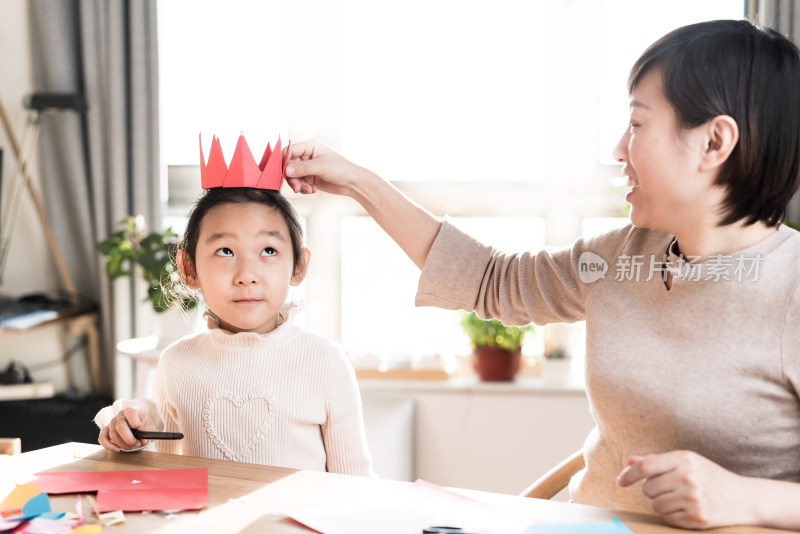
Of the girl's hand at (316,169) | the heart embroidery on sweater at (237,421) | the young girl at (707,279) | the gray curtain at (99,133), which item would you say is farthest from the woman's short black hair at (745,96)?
the gray curtain at (99,133)

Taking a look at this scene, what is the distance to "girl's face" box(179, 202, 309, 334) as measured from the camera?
1.23 m

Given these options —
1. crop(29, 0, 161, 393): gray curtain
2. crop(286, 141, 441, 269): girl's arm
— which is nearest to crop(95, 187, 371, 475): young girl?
crop(286, 141, 441, 269): girl's arm

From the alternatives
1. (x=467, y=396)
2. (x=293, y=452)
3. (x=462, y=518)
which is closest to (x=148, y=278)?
(x=467, y=396)

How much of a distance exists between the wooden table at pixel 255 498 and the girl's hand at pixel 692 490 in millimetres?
17

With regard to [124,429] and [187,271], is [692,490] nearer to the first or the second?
[124,429]

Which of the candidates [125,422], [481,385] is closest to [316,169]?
[125,422]

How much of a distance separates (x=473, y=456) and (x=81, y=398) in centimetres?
151

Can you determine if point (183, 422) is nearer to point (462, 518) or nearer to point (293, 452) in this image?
point (293, 452)

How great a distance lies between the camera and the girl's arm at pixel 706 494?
843 millimetres

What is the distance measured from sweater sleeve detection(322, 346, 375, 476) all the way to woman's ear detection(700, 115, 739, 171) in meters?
0.64

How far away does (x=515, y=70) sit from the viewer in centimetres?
271

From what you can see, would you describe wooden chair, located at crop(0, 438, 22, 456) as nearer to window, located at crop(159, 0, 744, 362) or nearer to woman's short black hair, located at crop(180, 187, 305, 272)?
woman's short black hair, located at crop(180, 187, 305, 272)

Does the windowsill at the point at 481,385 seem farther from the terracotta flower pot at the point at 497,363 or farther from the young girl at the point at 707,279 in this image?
the young girl at the point at 707,279

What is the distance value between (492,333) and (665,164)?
59.0 inches
